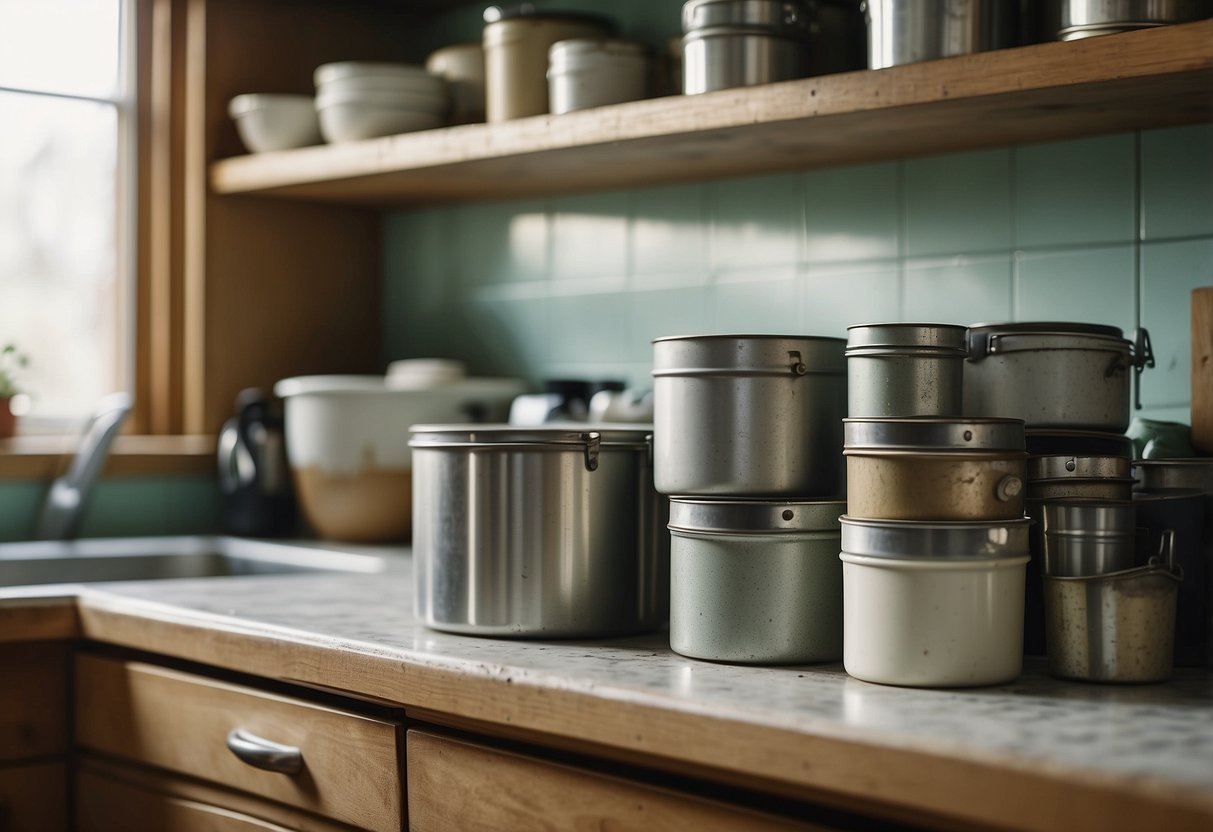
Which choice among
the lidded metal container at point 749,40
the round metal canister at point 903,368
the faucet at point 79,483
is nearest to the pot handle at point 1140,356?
the round metal canister at point 903,368

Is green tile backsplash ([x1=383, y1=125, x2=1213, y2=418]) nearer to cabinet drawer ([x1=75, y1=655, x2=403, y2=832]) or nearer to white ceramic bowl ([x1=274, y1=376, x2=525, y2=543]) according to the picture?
white ceramic bowl ([x1=274, y1=376, x2=525, y2=543])

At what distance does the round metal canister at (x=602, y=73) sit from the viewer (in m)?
1.80

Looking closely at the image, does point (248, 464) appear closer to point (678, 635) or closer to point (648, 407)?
point (648, 407)

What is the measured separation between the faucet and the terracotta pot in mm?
158

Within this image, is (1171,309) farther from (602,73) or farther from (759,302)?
(602,73)

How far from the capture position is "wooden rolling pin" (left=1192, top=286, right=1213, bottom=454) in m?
1.33

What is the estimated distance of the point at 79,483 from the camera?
2.18 m

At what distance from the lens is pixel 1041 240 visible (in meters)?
1.68

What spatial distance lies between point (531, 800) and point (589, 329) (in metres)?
1.15

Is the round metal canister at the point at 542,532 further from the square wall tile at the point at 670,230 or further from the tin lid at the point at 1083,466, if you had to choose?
the square wall tile at the point at 670,230

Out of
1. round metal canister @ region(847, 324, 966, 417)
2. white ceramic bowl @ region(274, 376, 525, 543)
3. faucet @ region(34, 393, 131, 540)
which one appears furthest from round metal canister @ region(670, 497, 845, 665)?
faucet @ region(34, 393, 131, 540)

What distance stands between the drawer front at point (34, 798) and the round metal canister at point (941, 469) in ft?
3.65

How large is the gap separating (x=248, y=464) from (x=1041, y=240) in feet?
4.31

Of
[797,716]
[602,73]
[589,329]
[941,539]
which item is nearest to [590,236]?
[589,329]
